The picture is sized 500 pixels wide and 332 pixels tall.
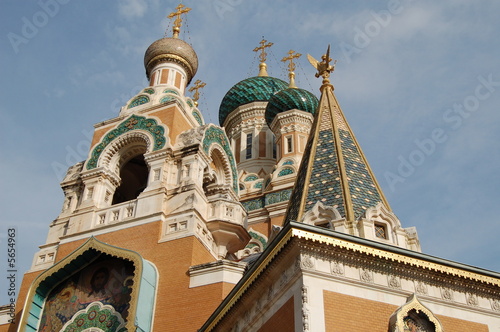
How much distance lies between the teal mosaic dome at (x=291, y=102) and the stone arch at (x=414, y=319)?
1484 cm

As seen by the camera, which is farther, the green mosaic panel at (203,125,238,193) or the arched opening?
the arched opening

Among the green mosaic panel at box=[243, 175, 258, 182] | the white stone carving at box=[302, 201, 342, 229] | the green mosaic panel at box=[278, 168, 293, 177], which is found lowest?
the white stone carving at box=[302, 201, 342, 229]

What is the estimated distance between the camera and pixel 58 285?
1266 centimetres

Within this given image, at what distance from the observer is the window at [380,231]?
9258 millimetres

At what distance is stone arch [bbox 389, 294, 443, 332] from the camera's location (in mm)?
7504

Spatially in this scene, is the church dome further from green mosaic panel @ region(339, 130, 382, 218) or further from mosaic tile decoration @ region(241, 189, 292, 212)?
green mosaic panel @ region(339, 130, 382, 218)

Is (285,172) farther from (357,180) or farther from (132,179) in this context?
(357,180)

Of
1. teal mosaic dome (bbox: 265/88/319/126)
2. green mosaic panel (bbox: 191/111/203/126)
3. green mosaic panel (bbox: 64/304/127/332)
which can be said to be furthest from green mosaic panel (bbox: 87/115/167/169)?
teal mosaic dome (bbox: 265/88/319/126)

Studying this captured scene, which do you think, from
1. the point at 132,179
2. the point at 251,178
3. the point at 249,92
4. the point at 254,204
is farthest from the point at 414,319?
the point at 249,92

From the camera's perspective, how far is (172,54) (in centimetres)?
1780

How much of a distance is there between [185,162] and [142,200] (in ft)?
3.93

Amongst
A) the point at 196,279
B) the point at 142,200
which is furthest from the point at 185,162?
the point at 196,279

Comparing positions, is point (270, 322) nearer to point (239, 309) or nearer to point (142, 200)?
point (239, 309)

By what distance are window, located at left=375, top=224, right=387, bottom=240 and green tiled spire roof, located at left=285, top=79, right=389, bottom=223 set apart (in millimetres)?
319
